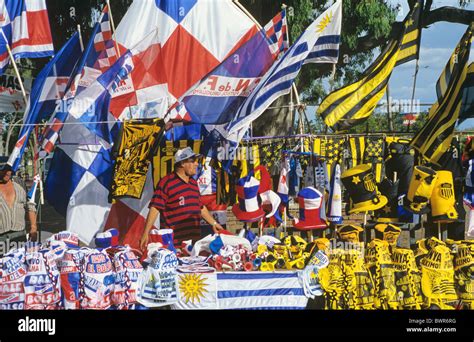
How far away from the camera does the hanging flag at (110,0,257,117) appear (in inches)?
264

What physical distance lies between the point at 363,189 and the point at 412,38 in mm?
1418

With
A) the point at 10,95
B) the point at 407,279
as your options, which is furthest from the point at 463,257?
the point at 10,95

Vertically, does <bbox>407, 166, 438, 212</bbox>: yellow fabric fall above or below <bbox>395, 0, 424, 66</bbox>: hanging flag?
below

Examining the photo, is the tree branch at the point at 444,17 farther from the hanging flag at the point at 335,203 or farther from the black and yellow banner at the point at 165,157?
the black and yellow banner at the point at 165,157

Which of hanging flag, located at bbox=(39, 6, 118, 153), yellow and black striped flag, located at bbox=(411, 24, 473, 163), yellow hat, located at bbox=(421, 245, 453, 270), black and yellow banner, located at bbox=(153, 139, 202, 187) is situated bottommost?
yellow hat, located at bbox=(421, 245, 453, 270)

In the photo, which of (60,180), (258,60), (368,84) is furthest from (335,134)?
(60,180)

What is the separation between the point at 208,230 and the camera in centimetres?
611

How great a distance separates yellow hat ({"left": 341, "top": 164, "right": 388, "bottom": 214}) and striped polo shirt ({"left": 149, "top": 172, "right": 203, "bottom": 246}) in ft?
4.37

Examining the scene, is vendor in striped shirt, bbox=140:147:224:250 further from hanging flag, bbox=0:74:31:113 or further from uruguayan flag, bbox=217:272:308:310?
hanging flag, bbox=0:74:31:113

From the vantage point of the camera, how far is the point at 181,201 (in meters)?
5.81

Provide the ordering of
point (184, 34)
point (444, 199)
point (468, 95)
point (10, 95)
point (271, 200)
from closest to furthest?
1. point (468, 95)
2. point (444, 199)
3. point (271, 200)
4. point (184, 34)
5. point (10, 95)

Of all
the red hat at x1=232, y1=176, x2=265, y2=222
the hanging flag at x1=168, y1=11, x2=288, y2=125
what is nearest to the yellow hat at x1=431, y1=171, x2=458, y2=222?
the red hat at x1=232, y1=176, x2=265, y2=222

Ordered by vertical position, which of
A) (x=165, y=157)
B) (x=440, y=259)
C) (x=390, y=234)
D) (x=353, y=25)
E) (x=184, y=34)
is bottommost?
(x=440, y=259)

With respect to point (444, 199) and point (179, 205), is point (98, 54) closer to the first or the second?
point (179, 205)
